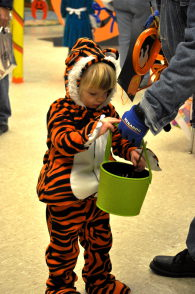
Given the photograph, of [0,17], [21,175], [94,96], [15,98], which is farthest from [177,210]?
[15,98]

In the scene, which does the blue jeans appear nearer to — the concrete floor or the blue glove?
the concrete floor

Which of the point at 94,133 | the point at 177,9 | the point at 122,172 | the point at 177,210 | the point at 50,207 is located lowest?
the point at 177,210

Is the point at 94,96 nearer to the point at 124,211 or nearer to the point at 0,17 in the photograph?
the point at 124,211

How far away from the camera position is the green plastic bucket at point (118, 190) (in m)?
1.75

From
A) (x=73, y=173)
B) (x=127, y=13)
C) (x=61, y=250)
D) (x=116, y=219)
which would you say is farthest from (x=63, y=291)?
(x=127, y=13)

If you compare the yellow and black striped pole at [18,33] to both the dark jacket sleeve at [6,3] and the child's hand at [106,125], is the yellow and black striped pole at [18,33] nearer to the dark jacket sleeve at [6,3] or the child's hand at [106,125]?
the dark jacket sleeve at [6,3]

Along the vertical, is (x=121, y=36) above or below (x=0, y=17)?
below

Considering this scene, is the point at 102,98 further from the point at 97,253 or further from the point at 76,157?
the point at 97,253

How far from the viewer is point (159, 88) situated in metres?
1.71

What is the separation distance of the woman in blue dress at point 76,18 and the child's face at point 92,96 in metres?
4.10

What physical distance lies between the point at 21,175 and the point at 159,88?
1.75m

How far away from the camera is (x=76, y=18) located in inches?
231

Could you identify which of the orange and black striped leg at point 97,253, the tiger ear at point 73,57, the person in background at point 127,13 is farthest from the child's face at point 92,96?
the person in background at point 127,13

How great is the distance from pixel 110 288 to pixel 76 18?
14.0ft
